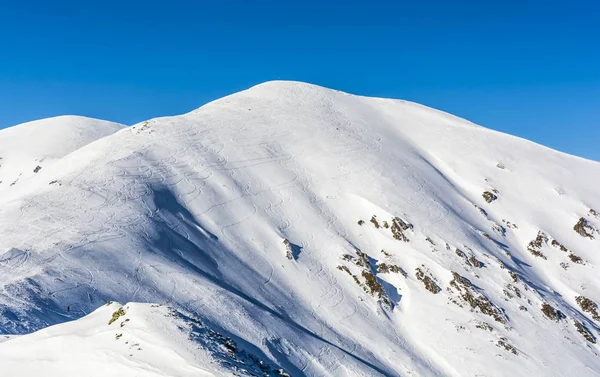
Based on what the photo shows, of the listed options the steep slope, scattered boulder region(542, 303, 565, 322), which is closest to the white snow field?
scattered boulder region(542, 303, 565, 322)

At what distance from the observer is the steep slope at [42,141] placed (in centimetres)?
7388

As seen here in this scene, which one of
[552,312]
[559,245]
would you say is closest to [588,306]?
[552,312]

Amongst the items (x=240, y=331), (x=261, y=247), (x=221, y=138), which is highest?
(x=221, y=138)

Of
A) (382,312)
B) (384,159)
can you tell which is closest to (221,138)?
(384,159)

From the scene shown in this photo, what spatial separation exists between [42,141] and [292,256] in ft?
215

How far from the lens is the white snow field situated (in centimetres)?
1758

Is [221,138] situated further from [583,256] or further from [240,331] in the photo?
[583,256]

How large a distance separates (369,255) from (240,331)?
16894mm

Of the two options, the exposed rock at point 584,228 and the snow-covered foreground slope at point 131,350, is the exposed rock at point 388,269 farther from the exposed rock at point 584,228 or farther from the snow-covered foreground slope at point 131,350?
the exposed rock at point 584,228

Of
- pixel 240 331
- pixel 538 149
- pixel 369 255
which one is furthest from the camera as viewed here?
pixel 538 149

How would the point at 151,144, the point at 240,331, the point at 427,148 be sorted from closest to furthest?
the point at 240,331
the point at 151,144
the point at 427,148

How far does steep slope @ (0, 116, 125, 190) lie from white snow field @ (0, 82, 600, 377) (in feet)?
108

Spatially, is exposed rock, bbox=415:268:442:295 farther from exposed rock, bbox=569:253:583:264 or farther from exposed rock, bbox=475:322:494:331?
exposed rock, bbox=569:253:583:264

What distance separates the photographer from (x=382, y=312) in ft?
107
